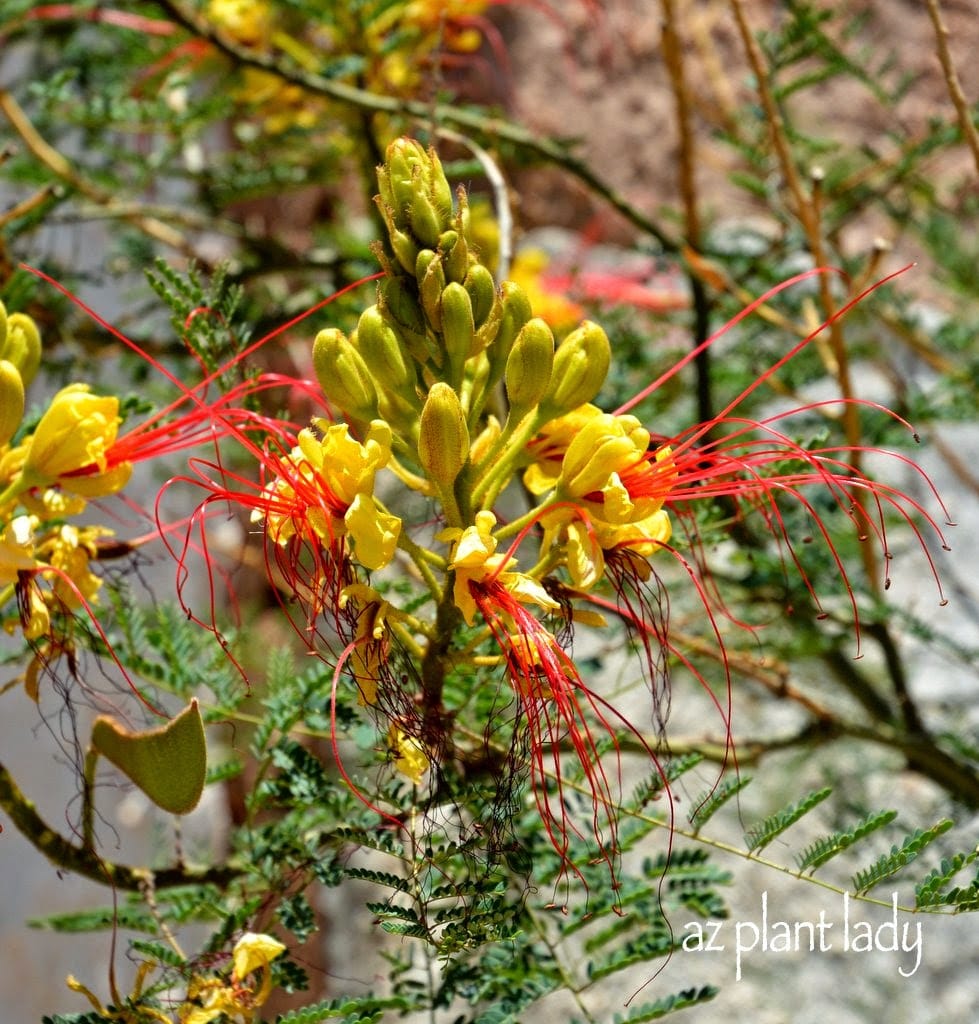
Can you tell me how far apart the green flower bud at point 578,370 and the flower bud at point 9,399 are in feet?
1.00

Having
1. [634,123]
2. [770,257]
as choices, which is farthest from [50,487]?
[634,123]

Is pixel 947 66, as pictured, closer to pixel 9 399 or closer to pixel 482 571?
pixel 482 571

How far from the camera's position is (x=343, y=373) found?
647 mm

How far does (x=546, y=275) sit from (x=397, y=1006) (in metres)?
1.55

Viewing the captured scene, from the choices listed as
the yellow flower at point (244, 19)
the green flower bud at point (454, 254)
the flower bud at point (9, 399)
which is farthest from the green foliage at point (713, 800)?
the yellow flower at point (244, 19)

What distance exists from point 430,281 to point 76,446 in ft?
0.79

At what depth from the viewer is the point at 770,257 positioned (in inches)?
54.0

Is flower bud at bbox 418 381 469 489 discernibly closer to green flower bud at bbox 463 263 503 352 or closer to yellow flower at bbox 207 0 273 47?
green flower bud at bbox 463 263 503 352

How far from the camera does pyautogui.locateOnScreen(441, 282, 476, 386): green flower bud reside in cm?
62

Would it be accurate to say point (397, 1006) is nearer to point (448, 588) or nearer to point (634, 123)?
point (448, 588)

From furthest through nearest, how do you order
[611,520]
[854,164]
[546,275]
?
1. [546,275]
2. [854,164]
3. [611,520]

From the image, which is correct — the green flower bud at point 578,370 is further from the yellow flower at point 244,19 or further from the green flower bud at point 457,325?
the yellow flower at point 244,19

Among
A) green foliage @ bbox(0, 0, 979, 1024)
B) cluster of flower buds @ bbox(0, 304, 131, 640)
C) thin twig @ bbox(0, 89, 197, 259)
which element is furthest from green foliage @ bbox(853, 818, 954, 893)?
thin twig @ bbox(0, 89, 197, 259)

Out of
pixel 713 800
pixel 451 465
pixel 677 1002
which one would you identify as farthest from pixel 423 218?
pixel 677 1002
